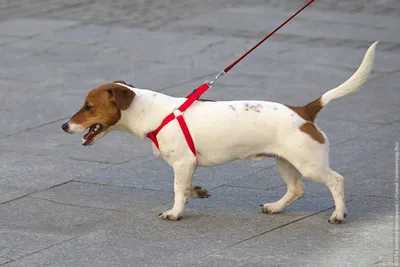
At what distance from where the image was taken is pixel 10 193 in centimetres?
796

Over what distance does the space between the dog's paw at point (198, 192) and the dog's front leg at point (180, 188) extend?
0.07 meters

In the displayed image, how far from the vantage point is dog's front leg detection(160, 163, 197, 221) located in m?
7.10

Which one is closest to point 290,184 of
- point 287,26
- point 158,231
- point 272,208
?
point 272,208

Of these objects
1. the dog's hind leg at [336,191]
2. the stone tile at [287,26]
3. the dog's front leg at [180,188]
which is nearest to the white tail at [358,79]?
the dog's hind leg at [336,191]

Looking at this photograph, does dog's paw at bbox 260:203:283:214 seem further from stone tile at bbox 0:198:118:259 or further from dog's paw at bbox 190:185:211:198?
stone tile at bbox 0:198:118:259

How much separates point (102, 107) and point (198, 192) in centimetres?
93

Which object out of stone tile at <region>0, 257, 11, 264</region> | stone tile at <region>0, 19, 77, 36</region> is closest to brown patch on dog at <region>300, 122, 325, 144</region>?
stone tile at <region>0, 257, 11, 264</region>

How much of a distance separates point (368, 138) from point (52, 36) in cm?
609

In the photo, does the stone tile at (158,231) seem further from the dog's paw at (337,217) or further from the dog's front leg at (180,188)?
the dog's paw at (337,217)

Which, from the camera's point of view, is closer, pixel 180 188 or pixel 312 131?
pixel 312 131

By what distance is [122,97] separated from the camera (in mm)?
7020

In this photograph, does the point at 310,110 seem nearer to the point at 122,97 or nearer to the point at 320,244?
the point at 320,244

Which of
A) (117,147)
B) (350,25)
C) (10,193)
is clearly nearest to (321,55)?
(350,25)

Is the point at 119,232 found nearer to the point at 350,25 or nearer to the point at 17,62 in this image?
the point at 17,62
